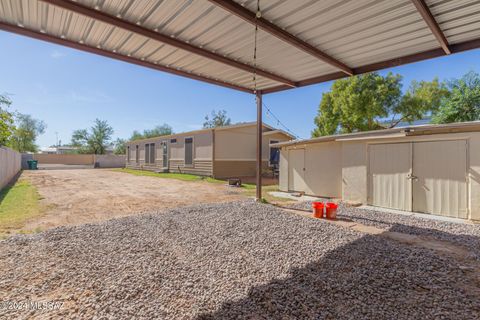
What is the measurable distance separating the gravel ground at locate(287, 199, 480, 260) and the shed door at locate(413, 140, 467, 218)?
706 millimetres

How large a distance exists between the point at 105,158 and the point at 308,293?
33.3 meters

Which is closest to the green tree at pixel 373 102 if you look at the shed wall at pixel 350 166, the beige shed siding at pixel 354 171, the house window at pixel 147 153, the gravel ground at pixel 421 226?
the shed wall at pixel 350 166

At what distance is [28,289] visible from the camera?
2334 millimetres

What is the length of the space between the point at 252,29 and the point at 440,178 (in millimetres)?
5755

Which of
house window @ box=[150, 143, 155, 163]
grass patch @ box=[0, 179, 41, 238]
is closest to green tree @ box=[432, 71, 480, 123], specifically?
grass patch @ box=[0, 179, 41, 238]

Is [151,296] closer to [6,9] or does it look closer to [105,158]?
[6,9]

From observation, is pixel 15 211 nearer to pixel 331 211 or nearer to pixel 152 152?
pixel 331 211

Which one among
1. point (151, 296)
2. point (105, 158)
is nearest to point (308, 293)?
point (151, 296)

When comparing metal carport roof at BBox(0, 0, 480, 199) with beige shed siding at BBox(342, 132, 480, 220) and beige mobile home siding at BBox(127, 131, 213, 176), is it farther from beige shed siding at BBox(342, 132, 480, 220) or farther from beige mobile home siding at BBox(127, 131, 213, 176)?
beige mobile home siding at BBox(127, 131, 213, 176)

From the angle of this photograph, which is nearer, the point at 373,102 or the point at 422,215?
the point at 422,215

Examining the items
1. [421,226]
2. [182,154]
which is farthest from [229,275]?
[182,154]

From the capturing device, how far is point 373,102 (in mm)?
17156

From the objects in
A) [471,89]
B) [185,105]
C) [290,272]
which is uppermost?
[185,105]

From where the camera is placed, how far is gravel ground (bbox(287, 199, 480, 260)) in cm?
404
